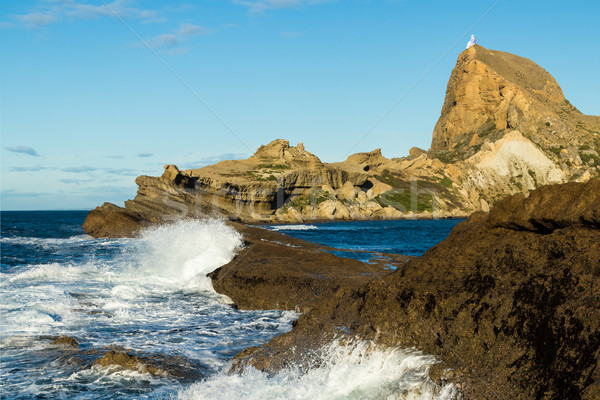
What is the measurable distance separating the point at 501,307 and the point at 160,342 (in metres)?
7.26

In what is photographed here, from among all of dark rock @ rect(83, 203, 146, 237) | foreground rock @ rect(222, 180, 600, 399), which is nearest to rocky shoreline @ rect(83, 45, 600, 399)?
foreground rock @ rect(222, 180, 600, 399)

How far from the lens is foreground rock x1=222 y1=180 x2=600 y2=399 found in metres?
5.09

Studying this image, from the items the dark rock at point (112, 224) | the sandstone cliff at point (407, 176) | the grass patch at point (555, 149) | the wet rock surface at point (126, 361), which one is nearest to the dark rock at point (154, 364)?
Result: the wet rock surface at point (126, 361)

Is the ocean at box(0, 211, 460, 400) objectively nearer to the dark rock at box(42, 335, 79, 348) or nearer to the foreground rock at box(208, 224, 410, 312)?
the dark rock at box(42, 335, 79, 348)

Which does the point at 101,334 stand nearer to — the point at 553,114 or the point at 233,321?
the point at 233,321

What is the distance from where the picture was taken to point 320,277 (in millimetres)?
14641

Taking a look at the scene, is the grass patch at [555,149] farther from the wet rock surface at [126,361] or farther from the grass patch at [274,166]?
the wet rock surface at [126,361]

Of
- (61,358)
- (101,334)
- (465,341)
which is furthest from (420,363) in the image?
(101,334)

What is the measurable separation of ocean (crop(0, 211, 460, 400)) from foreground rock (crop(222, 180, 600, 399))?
44 cm

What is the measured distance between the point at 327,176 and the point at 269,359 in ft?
365

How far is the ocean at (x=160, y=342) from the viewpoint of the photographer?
6.82 meters

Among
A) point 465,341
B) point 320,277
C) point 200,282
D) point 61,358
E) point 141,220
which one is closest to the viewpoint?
point 465,341

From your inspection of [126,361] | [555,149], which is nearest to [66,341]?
[126,361]

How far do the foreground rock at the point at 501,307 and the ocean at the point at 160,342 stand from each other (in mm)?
439
